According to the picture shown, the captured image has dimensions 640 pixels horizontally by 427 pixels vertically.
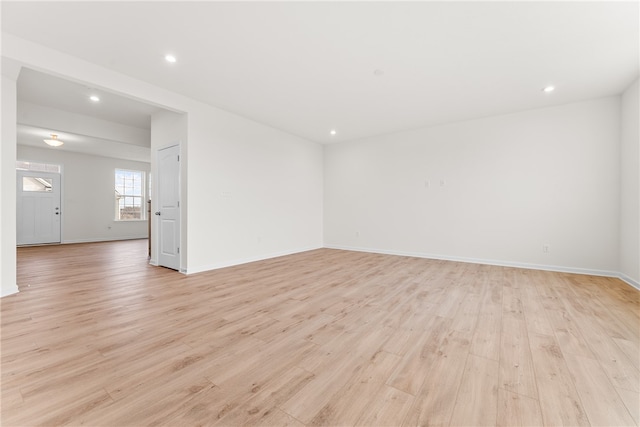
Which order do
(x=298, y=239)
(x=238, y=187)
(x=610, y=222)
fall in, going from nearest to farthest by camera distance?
1. (x=610, y=222)
2. (x=238, y=187)
3. (x=298, y=239)

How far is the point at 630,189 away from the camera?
358cm

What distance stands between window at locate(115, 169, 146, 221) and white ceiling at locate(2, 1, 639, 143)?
6.78 meters

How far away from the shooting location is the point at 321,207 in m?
7.02

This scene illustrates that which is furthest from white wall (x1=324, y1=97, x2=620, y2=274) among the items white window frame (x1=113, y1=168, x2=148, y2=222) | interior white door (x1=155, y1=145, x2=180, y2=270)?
white window frame (x1=113, y1=168, x2=148, y2=222)

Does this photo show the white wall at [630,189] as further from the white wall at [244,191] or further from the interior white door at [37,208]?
the interior white door at [37,208]

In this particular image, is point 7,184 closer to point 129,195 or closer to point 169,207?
point 169,207

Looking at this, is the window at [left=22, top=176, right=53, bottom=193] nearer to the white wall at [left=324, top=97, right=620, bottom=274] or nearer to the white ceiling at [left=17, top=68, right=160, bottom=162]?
the white ceiling at [left=17, top=68, right=160, bottom=162]

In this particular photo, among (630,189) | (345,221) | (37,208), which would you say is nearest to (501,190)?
(630,189)

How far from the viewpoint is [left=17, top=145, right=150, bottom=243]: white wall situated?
740 centimetres

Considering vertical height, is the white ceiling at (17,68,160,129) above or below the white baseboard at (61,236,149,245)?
above

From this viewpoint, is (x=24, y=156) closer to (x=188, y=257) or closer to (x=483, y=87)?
(x=188, y=257)

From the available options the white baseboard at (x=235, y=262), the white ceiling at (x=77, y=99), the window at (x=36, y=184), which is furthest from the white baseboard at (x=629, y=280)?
the window at (x=36, y=184)

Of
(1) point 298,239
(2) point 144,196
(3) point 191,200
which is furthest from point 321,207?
(2) point 144,196

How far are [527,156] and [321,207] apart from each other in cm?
448
